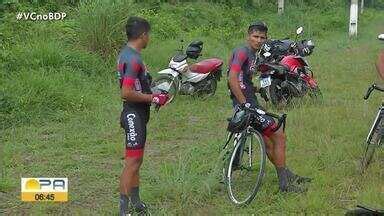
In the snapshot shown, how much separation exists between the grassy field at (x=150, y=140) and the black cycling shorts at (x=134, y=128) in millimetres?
636

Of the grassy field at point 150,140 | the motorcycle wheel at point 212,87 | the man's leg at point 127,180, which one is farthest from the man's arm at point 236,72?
the motorcycle wheel at point 212,87

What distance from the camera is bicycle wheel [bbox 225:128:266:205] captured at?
17.9ft

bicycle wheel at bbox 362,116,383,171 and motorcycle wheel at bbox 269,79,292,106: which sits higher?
motorcycle wheel at bbox 269,79,292,106

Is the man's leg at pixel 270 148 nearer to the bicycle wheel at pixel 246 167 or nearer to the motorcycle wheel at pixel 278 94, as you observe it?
the bicycle wheel at pixel 246 167

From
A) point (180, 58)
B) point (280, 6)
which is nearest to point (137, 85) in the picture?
point (180, 58)

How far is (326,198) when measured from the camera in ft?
17.9

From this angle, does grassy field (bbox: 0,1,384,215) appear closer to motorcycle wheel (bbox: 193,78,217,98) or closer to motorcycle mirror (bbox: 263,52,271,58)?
motorcycle wheel (bbox: 193,78,217,98)

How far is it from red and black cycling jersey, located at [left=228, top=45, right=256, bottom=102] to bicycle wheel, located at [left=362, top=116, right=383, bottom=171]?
1.44 metres

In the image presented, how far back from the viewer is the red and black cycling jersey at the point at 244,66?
5590 mm

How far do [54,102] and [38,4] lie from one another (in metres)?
6.01

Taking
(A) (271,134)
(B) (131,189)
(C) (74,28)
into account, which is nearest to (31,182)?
(B) (131,189)

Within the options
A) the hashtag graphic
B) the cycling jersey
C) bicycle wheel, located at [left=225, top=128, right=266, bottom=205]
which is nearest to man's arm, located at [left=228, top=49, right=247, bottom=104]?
bicycle wheel, located at [left=225, top=128, right=266, bottom=205]

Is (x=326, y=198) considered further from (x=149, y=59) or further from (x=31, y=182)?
(x=149, y=59)

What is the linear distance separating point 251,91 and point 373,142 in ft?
4.89
